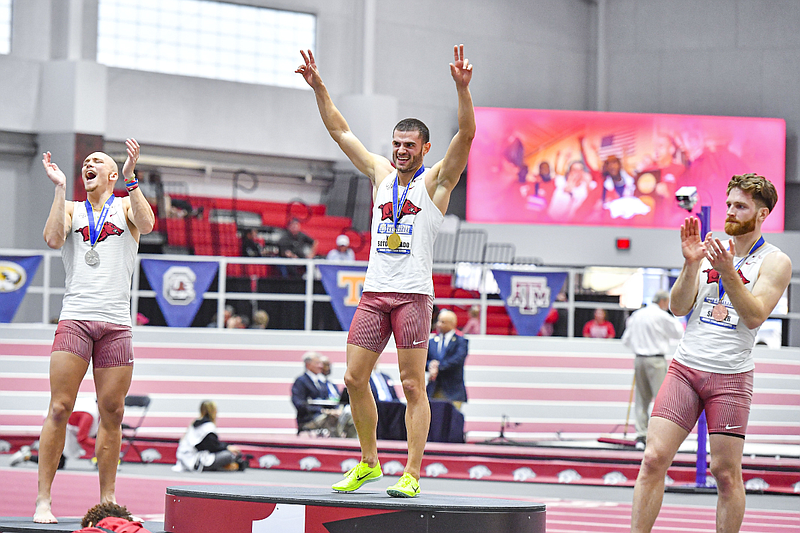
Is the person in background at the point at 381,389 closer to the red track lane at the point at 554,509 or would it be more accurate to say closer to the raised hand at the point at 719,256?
the red track lane at the point at 554,509

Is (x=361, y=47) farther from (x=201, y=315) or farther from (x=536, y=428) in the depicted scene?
(x=536, y=428)

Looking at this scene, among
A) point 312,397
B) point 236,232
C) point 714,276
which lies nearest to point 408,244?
point 714,276

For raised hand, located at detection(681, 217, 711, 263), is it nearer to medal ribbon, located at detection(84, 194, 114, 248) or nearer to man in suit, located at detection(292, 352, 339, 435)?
medal ribbon, located at detection(84, 194, 114, 248)

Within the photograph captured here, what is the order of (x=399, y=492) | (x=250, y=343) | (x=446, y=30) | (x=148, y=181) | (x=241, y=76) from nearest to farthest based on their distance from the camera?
(x=399, y=492) → (x=250, y=343) → (x=148, y=181) → (x=241, y=76) → (x=446, y=30)

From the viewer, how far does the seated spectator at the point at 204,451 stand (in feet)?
33.0

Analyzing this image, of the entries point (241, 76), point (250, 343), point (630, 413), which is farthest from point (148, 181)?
point (630, 413)

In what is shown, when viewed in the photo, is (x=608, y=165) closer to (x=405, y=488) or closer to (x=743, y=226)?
(x=743, y=226)

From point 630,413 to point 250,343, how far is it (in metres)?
5.13

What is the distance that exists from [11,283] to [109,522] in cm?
850

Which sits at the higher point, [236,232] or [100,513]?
[236,232]

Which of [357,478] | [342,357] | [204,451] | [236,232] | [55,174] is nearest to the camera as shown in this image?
[357,478]

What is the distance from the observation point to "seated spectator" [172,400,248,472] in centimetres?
1005

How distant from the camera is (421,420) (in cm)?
500

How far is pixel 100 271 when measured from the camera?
5.40 metres
